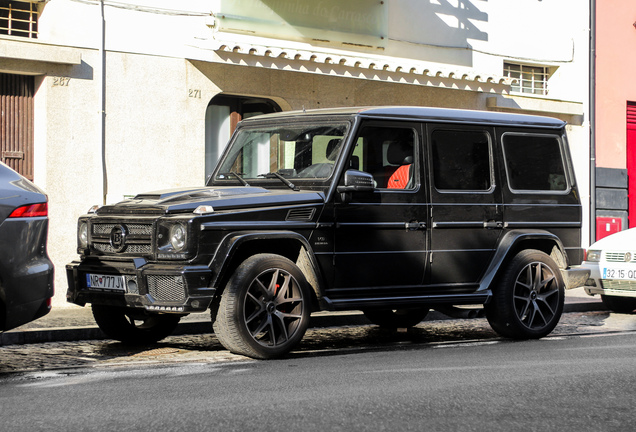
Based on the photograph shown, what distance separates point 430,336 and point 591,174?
10.9 meters

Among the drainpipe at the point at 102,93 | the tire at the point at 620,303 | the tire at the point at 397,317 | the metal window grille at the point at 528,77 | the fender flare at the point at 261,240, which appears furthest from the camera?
the metal window grille at the point at 528,77

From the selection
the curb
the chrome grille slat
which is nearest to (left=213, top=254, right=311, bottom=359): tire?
the chrome grille slat

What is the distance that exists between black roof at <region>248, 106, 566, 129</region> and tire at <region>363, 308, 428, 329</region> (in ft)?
7.38

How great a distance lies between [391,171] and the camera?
327 inches

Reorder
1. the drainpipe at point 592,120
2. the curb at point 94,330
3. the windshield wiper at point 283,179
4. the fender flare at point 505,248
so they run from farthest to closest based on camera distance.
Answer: the drainpipe at point 592,120, the curb at point 94,330, the fender flare at point 505,248, the windshield wiper at point 283,179

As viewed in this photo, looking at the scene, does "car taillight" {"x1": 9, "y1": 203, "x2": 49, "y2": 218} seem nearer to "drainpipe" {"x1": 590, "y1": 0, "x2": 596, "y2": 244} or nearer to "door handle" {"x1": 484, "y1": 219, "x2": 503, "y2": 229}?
"door handle" {"x1": 484, "y1": 219, "x2": 503, "y2": 229}

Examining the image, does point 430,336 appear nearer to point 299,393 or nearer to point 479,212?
point 479,212

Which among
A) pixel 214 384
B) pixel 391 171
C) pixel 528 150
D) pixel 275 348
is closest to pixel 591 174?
pixel 528 150

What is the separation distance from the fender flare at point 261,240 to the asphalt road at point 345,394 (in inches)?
25.3

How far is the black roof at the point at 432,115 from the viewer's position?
822 cm

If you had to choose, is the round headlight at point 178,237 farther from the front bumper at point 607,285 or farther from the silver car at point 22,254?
the front bumper at point 607,285

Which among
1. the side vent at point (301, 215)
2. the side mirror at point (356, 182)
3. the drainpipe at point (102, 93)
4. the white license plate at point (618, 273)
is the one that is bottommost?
the white license plate at point (618, 273)

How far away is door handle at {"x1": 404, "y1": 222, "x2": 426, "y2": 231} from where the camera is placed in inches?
323

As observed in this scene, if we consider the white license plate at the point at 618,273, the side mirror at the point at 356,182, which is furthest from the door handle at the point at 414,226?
the white license plate at the point at 618,273
